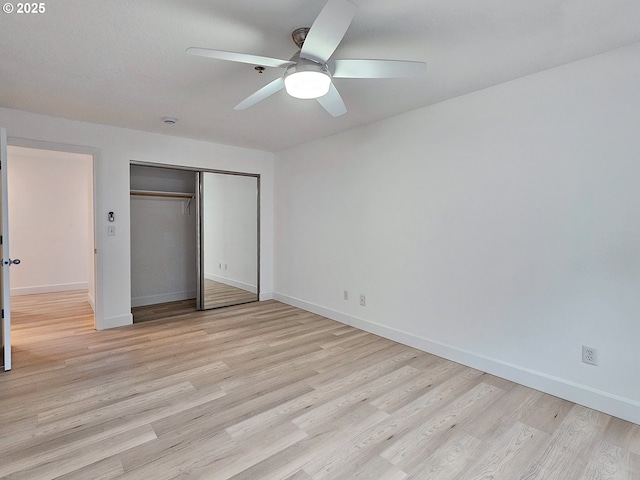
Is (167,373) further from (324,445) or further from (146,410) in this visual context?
(324,445)

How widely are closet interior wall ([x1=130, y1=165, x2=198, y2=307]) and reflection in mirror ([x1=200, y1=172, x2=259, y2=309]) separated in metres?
0.29

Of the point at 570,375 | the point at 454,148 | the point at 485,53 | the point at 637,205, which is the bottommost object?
the point at 570,375

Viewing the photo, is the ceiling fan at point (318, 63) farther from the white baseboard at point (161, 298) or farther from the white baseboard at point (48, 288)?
the white baseboard at point (48, 288)

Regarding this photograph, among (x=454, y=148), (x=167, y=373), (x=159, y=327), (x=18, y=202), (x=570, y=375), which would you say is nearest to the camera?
(x=570, y=375)

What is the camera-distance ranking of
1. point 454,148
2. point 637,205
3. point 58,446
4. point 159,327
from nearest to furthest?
point 58,446, point 637,205, point 454,148, point 159,327

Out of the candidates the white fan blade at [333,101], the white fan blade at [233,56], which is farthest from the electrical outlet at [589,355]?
the white fan blade at [233,56]

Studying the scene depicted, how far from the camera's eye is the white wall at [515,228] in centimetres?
221

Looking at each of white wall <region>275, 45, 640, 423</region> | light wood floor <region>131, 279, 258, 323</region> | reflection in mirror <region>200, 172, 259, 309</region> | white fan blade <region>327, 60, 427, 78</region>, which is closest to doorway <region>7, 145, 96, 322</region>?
light wood floor <region>131, 279, 258, 323</region>

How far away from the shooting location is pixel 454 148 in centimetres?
305

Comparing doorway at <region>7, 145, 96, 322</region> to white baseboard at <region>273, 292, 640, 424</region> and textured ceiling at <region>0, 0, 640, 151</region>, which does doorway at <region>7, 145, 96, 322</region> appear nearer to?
textured ceiling at <region>0, 0, 640, 151</region>

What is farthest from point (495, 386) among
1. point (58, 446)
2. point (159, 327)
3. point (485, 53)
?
point (159, 327)

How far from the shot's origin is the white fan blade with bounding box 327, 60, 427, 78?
70.4 inches

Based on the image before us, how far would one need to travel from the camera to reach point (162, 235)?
17.5 feet

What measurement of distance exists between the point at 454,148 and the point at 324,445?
103 inches
